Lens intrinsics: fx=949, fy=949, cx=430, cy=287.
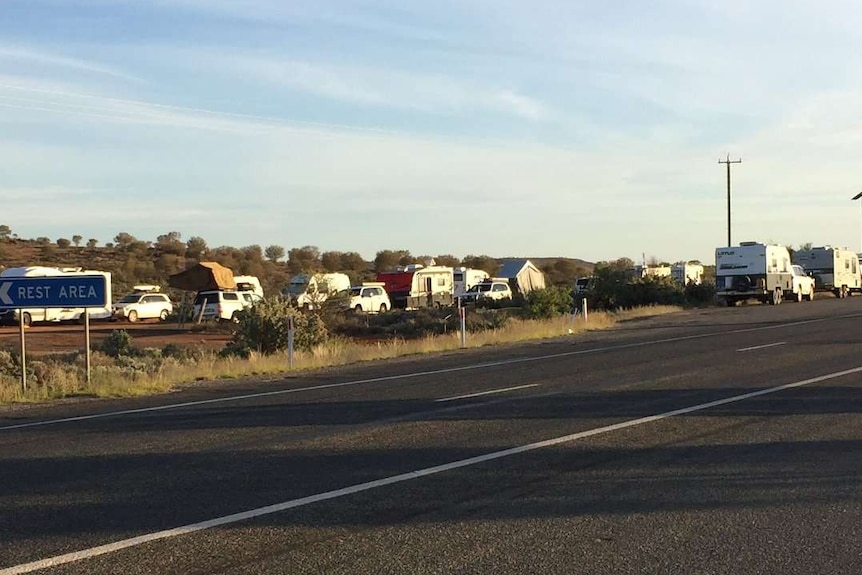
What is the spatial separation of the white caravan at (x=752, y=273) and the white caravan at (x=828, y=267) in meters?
10.2

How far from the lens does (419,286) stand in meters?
54.8

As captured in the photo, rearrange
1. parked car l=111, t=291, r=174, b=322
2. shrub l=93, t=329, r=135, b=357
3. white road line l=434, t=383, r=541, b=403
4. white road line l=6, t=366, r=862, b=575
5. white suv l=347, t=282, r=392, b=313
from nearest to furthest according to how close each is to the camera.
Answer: white road line l=6, t=366, r=862, b=575
white road line l=434, t=383, r=541, b=403
shrub l=93, t=329, r=135, b=357
parked car l=111, t=291, r=174, b=322
white suv l=347, t=282, r=392, b=313

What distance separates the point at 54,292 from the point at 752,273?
3875 centimetres

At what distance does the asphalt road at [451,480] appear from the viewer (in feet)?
19.9

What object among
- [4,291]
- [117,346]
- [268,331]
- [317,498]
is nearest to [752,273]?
[268,331]

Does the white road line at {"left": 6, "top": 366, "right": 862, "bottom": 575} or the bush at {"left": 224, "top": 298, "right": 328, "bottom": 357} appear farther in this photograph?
the bush at {"left": 224, "top": 298, "right": 328, "bottom": 357}

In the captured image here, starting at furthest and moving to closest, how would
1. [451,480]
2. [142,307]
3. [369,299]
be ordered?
[369,299], [142,307], [451,480]

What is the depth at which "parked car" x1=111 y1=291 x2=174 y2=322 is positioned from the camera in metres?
46.9

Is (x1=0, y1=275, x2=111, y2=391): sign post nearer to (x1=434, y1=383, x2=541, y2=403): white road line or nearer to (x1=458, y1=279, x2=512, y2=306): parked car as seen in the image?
(x1=434, y1=383, x2=541, y2=403): white road line

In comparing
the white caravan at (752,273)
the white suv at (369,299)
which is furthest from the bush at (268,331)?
the white caravan at (752,273)

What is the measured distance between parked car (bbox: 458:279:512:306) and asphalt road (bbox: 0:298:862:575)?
36.1 m

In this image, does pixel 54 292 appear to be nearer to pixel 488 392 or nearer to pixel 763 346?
pixel 488 392

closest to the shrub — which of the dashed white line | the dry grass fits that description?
the dry grass

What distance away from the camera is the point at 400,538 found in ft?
20.9
